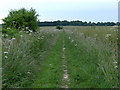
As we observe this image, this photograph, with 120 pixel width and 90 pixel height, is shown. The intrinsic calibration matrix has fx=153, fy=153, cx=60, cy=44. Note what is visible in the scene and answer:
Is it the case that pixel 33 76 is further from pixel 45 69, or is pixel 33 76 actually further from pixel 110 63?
pixel 110 63

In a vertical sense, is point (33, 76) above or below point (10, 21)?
below

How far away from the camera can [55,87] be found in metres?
4.96

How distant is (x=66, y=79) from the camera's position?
5789 millimetres

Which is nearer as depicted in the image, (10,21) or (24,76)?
(24,76)

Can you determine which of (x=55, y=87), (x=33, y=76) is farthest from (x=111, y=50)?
(x=33, y=76)

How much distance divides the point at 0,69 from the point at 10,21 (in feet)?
25.8

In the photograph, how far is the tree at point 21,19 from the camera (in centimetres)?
1195

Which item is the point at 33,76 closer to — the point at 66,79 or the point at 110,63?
the point at 66,79

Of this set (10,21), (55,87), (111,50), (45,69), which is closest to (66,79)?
(55,87)

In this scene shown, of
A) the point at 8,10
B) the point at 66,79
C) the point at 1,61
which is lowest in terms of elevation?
the point at 66,79

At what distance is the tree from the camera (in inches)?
471

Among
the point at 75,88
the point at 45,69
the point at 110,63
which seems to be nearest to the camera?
the point at 75,88

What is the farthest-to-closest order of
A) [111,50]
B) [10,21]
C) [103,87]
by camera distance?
[10,21]
[111,50]
[103,87]

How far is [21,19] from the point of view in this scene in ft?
39.7
